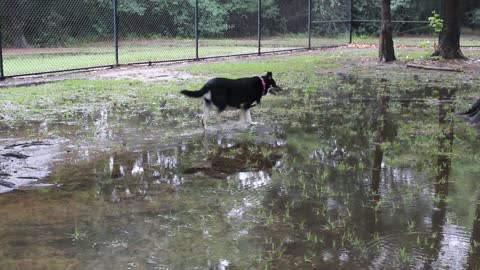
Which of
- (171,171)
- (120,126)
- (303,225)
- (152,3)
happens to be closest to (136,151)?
(171,171)

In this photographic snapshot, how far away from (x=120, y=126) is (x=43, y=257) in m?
4.60

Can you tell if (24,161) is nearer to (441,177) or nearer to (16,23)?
(441,177)

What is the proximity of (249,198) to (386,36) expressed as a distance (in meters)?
12.6

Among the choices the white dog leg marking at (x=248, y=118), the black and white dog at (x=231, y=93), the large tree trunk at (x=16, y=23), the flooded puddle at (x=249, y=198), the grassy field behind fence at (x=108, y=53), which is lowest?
the flooded puddle at (x=249, y=198)

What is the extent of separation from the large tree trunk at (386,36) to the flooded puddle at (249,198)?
836cm

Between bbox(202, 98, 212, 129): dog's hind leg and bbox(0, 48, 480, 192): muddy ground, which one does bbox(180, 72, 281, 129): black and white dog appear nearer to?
bbox(202, 98, 212, 129): dog's hind leg

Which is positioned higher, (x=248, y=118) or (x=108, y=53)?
(x=108, y=53)

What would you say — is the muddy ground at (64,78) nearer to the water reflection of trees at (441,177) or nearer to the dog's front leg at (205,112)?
the dog's front leg at (205,112)

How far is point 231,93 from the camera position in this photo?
8094 mm

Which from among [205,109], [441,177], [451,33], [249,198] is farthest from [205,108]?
[451,33]

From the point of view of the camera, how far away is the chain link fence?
19891 millimetres

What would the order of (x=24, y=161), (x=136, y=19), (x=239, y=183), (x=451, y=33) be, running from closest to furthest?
(x=239, y=183), (x=24, y=161), (x=451, y=33), (x=136, y=19)

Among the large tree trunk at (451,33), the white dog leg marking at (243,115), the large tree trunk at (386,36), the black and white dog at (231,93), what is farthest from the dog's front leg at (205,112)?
the large tree trunk at (451,33)

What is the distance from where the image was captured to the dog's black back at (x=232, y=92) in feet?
26.0
